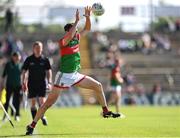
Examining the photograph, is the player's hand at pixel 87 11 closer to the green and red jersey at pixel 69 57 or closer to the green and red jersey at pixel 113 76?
the green and red jersey at pixel 69 57

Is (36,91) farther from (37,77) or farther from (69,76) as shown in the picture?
(69,76)

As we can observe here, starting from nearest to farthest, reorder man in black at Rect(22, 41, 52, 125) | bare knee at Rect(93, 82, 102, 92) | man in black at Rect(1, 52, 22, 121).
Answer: bare knee at Rect(93, 82, 102, 92)
man in black at Rect(22, 41, 52, 125)
man in black at Rect(1, 52, 22, 121)

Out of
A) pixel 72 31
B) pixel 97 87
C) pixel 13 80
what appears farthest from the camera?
pixel 13 80

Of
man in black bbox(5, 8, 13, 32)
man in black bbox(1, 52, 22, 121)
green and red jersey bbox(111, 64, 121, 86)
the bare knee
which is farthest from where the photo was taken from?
→ man in black bbox(5, 8, 13, 32)

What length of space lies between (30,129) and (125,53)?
121ft

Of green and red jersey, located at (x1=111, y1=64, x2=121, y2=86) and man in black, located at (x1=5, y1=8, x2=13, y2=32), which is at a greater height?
man in black, located at (x1=5, y1=8, x2=13, y2=32)

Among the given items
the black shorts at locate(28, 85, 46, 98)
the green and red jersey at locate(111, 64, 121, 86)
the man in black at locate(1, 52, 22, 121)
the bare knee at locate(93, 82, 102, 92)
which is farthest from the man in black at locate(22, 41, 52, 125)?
the green and red jersey at locate(111, 64, 121, 86)

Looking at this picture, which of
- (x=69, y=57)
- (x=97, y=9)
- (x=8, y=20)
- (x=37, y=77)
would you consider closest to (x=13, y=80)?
(x=37, y=77)

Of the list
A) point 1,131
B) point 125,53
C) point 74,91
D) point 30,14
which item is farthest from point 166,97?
point 1,131

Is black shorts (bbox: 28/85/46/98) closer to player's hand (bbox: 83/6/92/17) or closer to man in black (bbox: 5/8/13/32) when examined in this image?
player's hand (bbox: 83/6/92/17)

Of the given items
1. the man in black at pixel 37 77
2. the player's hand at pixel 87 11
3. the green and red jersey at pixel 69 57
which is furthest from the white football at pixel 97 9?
the man in black at pixel 37 77

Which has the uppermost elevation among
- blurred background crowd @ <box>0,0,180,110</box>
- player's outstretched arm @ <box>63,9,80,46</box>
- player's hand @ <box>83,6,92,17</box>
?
player's hand @ <box>83,6,92,17</box>

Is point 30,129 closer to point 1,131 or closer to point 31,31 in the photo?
point 1,131

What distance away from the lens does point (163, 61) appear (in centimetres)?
→ 5144
